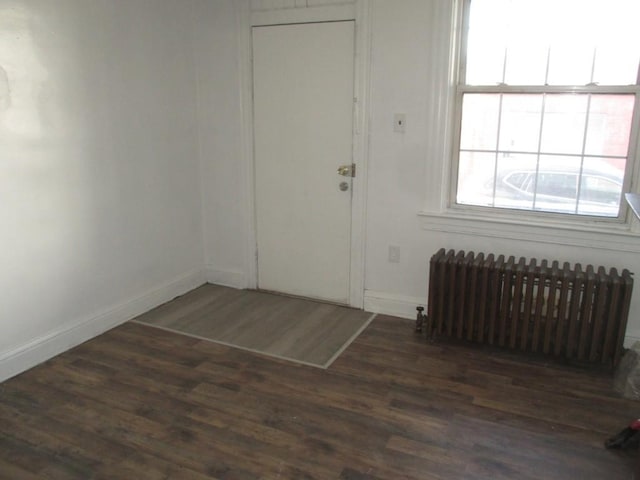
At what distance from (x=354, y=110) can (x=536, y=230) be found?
56.0 inches

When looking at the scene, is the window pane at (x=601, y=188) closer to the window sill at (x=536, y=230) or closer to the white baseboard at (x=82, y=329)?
the window sill at (x=536, y=230)

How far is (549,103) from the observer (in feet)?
10.5

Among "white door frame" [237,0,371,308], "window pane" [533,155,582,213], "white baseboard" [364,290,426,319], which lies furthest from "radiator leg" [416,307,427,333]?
"window pane" [533,155,582,213]

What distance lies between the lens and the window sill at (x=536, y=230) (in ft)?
10.2

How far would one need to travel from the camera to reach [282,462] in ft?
7.43

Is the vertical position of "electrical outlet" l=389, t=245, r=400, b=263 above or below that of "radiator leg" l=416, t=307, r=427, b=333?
above

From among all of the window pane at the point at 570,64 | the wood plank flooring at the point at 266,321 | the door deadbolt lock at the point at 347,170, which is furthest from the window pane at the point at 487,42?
the wood plank flooring at the point at 266,321

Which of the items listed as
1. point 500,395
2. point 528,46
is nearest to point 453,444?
point 500,395

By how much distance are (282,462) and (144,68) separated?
2.70m

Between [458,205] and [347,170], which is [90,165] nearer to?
[347,170]

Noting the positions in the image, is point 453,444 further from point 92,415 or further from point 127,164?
point 127,164

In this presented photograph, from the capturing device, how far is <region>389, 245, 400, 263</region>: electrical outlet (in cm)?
372

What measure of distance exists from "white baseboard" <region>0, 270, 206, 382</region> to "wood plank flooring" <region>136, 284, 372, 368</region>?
2.7 inches

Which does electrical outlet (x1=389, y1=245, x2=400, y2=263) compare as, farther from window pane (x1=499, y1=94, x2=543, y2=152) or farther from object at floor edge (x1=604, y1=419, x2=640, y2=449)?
object at floor edge (x1=604, y1=419, x2=640, y2=449)
